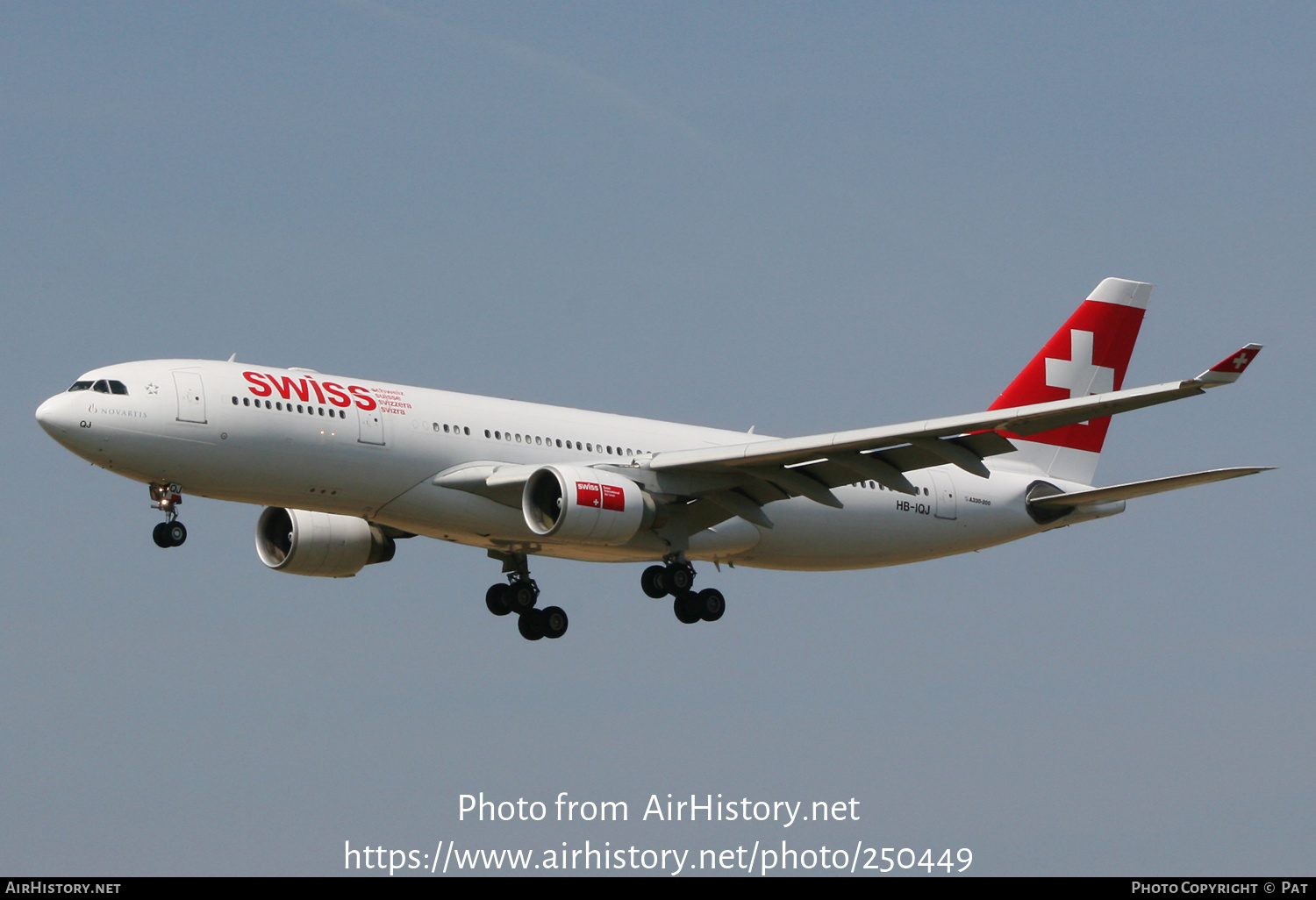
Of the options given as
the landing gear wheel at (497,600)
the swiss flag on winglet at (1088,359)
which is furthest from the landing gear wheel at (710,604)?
the swiss flag on winglet at (1088,359)

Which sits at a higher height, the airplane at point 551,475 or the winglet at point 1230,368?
the airplane at point 551,475

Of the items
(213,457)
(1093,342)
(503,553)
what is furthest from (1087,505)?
(213,457)

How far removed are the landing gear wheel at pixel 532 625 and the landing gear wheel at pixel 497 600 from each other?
0.48 metres

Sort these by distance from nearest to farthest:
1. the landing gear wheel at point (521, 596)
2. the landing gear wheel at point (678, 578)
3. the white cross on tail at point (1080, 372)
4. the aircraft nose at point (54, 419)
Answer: the aircraft nose at point (54, 419), the landing gear wheel at point (678, 578), the landing gear wheel at point (521, 596), the white cross on tail at point (1080, 372)

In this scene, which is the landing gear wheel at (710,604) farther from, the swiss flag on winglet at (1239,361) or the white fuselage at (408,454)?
the swiss flag on winglet at (1239,361)

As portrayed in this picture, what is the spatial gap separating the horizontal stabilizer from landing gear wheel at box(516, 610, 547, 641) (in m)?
12.0

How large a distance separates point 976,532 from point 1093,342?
696 cm

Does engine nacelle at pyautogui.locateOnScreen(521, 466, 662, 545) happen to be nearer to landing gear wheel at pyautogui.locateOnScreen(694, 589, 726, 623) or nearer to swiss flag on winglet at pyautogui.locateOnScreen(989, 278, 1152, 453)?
landing gear wheel at pyautogui.locateOnScreen(694, 589, 726, 623)

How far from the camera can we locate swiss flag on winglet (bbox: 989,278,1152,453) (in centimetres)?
4572

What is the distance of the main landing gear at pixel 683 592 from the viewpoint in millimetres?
39094

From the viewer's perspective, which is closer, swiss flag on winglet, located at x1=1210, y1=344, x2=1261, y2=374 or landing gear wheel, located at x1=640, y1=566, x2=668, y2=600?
swiss flag on winglet, located at x1=1210, y1=344, x2=1261, y2=374

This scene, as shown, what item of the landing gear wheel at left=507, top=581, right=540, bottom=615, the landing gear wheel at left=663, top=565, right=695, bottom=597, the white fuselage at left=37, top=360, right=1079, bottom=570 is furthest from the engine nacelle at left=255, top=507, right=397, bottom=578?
the landing gear wheel at left=663, top=565, right=695, bottom=597

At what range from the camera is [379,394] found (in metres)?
36.1

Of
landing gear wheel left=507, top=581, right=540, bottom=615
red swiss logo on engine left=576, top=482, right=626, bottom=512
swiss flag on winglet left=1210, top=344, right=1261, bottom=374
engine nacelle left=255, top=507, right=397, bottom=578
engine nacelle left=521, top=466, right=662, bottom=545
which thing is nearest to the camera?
swiss flag on winglet left=1210, top=344, right=1261, bottom=374
